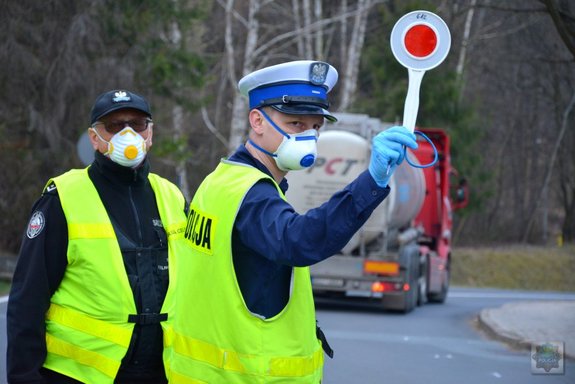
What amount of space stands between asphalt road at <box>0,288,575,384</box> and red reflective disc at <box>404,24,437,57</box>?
20.1 feet

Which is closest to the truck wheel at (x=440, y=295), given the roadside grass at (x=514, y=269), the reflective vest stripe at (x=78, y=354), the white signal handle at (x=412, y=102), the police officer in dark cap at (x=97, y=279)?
the roadside grass at (x=514, y=269)

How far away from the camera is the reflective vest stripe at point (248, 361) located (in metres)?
3.40

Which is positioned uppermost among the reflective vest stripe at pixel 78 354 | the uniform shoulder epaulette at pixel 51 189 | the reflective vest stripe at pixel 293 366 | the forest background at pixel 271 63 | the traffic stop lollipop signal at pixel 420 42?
the forest background at pixel 271 63

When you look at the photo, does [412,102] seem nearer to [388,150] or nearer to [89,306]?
[388,150]

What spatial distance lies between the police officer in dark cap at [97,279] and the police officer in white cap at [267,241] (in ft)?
2.50

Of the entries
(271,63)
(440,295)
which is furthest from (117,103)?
(271,63)

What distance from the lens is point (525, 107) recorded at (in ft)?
157

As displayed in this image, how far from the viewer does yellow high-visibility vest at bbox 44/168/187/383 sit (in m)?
4.40

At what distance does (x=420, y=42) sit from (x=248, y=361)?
1178 mm

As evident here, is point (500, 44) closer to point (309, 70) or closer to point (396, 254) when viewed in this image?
point (396, 254)

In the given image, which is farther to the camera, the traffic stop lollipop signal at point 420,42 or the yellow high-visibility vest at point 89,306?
the yellow high-visibility vest at point 89,306

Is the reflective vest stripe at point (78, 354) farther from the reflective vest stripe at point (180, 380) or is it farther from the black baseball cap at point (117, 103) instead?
the black baseball cap at point (117, 103)

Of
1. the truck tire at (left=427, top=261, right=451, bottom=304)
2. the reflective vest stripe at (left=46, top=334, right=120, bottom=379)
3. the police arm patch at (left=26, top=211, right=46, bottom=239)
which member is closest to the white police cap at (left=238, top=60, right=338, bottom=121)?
the police arm patch at (left=26, top=211, right=46, bottom=239)

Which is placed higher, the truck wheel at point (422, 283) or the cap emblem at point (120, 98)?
the cap emblem at point (120, 98)
